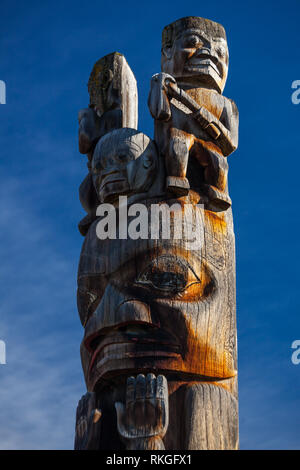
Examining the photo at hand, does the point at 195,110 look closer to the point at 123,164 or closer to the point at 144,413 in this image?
the point at 123,164

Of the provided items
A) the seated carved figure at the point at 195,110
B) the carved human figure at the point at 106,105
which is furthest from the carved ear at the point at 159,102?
the carved human figure at the point at 106,105

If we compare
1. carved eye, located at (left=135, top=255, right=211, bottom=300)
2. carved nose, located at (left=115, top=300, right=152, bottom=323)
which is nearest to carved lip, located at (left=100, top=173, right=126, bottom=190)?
carved eye, located at (left=135, top=255, right=211, bottom=300)

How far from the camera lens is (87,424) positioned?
23.7 feet

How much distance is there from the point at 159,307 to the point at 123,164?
1729mm

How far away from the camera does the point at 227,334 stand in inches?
301

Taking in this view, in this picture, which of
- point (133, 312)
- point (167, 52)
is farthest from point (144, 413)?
point (167, 52)

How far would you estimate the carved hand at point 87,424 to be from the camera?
7133 mm

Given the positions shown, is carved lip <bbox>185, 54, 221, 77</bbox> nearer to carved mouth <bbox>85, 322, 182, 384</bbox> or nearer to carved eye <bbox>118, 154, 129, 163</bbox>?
carved eye <bbox>118, 154, 129, 163</bbox>

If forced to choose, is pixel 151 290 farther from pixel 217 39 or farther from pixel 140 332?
pixel 217 39

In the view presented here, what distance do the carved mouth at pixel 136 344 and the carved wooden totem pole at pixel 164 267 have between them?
0.03ft

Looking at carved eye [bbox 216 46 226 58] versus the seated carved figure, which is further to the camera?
carved eye [bbox 216 46 226 58]

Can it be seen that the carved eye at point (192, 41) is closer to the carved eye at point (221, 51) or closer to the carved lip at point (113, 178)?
the carved eye at point (221, 51)

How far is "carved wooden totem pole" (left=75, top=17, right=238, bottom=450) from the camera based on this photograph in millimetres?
7055

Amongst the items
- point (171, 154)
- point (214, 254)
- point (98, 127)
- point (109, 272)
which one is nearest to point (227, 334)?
point (214, 254)
